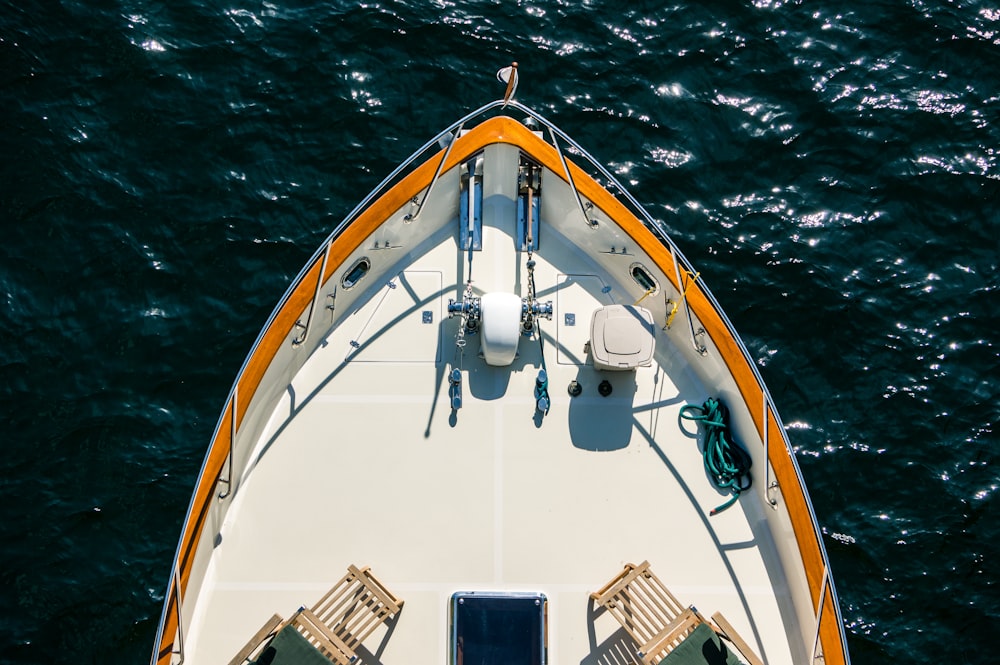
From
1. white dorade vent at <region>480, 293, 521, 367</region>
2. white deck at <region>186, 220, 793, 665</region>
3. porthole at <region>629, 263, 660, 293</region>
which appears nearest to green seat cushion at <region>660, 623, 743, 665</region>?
white deck at <region>186, 220, 793, 665</region>

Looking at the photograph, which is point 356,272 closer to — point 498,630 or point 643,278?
point 643,278

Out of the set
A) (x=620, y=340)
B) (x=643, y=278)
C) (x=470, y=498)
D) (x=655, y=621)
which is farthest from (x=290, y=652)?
(x=643, y=278)

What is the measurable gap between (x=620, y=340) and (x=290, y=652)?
156 inches

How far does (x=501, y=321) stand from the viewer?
342 inches

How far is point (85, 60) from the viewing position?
12664 millimetres

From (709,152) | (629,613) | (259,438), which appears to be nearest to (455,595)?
(629,613)

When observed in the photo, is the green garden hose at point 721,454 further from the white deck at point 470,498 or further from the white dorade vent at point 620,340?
the white dorade vent at point 620,340

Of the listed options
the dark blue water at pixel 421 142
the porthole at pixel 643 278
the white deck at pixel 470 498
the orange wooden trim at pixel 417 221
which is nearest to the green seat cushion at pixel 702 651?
the white deck at pixel 470 498

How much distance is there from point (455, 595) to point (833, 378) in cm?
598

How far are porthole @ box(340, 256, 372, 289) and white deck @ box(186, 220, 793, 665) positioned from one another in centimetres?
28

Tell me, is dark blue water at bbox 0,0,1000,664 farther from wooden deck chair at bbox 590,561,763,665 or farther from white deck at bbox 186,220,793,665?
wooden deck chair at bbox 590,561,763,665

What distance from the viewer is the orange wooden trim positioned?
317 inches

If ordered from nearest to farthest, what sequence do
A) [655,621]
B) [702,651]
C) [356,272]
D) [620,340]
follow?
[702,651], [655,621], [620,340], [356,272]

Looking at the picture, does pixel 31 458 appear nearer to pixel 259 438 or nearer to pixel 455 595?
pixel 259 438
